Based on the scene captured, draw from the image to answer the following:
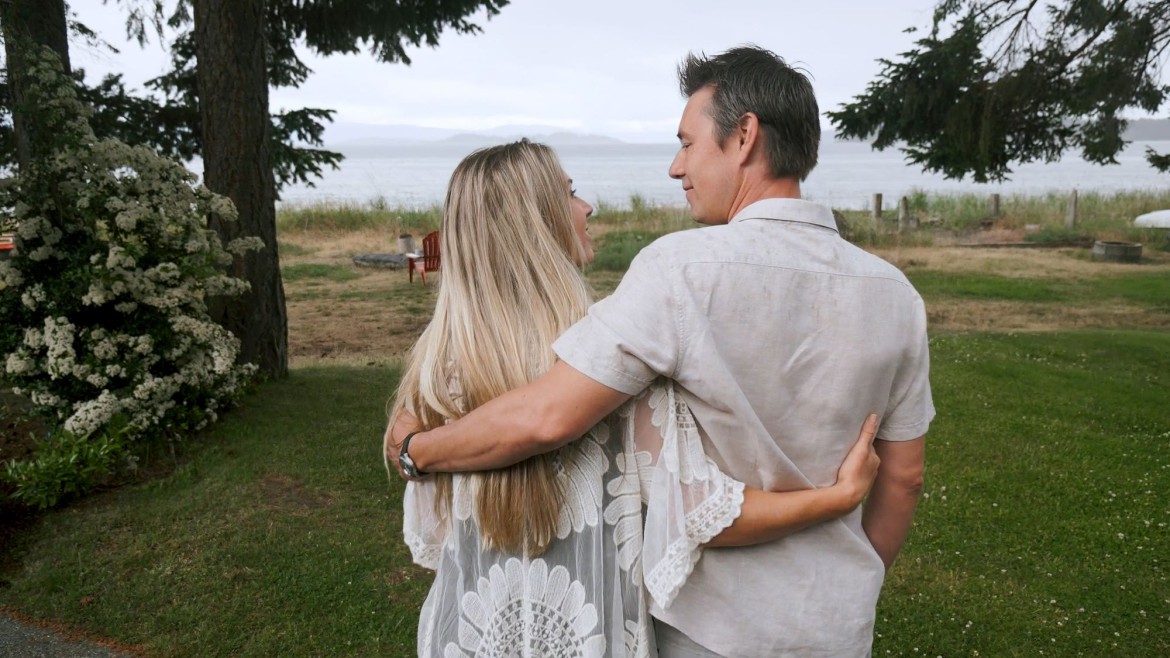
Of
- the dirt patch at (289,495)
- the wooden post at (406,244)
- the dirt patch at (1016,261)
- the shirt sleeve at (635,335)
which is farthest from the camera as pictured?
the wooden post at (406,244)

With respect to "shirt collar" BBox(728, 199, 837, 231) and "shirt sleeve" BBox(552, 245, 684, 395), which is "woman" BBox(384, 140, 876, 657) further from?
"shirt collar" BBox(728, 199, 837, 231)

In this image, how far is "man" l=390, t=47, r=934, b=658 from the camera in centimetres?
143

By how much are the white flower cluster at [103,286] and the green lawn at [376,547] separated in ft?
1.79

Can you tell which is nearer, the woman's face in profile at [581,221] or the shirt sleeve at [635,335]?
the shirt sleeve at [635,335]

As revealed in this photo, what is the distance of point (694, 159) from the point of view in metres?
1.62

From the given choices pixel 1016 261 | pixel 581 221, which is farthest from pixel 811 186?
pixel 581 221

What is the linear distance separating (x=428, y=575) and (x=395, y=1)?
6.10 meters

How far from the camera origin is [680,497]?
1.51 metres

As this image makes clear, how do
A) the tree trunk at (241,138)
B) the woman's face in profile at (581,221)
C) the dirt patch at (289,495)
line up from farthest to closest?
the tree trunk at (241,138), the dirt patch at (289,495), the woman's face in profile at (581,221)

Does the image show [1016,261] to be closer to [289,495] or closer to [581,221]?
[289,495]

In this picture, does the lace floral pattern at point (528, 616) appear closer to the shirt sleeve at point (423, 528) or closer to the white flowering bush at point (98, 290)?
the shirt sleeve at point (423, 528)

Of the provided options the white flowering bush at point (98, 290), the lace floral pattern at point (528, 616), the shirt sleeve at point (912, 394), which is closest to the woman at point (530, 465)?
the lace floral pattern at point (528, 616)

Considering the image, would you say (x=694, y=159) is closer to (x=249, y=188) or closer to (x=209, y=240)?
(x=209, y=240)

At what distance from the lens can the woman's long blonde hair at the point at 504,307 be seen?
5.39 ft
